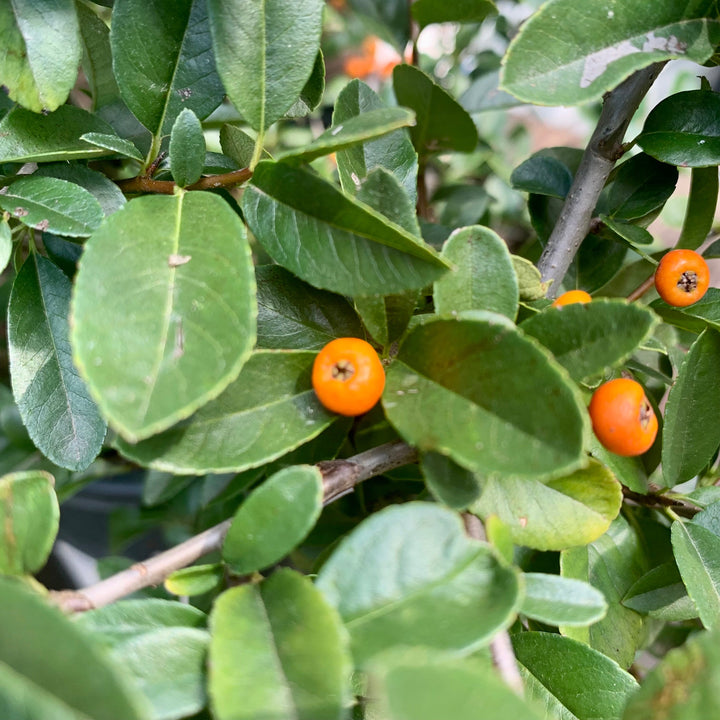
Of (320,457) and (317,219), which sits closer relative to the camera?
(317,219)

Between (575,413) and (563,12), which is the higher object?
(563,12)

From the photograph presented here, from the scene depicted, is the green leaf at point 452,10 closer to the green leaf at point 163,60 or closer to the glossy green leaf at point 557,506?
the green leaf at point 163,60

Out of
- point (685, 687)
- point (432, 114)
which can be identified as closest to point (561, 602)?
point (685, 687)

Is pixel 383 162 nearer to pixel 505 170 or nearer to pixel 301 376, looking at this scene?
pixel 301 376

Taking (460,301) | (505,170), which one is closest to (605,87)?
(460,301)

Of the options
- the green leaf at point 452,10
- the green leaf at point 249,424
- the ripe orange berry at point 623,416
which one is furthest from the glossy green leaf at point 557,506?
the green leaf at point 452,10
